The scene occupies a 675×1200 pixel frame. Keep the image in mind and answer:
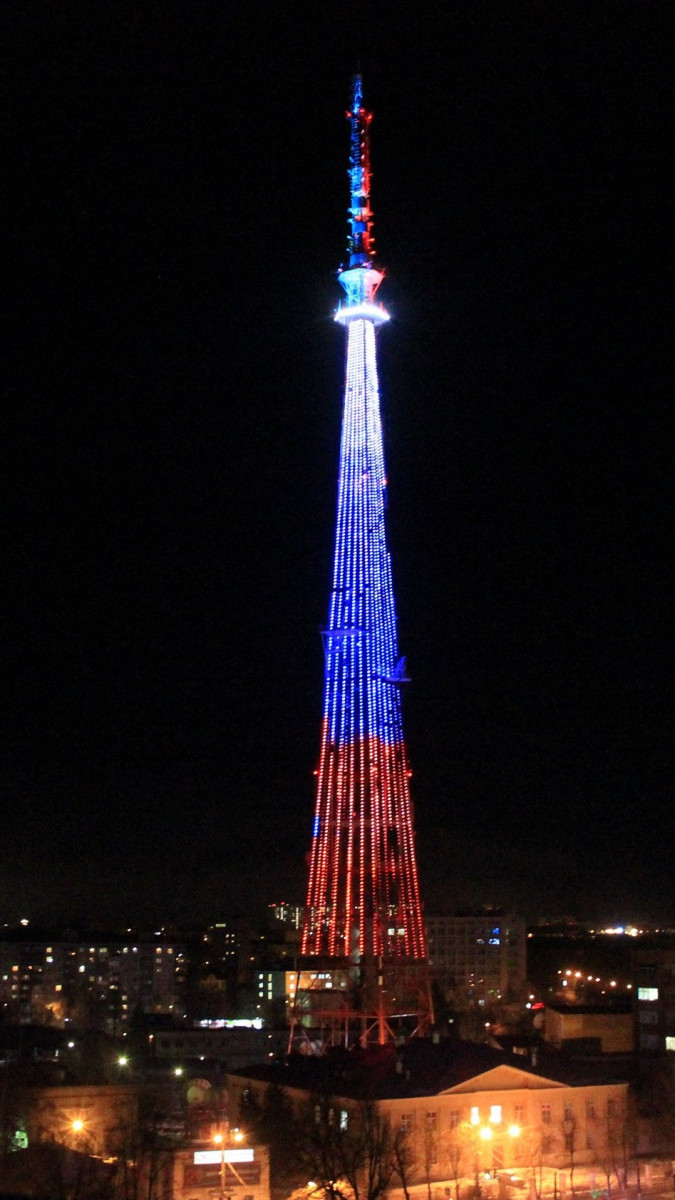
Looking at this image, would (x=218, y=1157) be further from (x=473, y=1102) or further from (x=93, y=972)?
(x=93, y=972)

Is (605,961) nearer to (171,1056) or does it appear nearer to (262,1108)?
(171,1056)

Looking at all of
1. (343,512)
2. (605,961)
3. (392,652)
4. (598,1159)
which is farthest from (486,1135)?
(605,961)

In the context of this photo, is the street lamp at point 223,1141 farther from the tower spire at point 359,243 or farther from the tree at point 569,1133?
the tower spire at point 359,243

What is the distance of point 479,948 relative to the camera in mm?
65812

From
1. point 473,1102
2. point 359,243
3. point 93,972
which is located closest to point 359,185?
point 359,243

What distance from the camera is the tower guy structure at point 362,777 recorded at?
1057 inches

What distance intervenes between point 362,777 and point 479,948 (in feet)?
134

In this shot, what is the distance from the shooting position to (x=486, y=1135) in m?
21.5

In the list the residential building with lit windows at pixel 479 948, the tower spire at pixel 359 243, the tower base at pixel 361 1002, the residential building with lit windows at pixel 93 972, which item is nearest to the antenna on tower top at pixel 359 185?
the tower spire at pixel 359 243

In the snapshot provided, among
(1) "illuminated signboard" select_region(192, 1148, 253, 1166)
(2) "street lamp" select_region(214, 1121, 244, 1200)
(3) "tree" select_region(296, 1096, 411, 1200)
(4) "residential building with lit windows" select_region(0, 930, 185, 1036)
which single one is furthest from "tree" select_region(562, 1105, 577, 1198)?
(4) "residential building with lit windows" select_region(0, 930, 185, 1036)

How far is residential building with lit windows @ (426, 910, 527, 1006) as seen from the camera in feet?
211

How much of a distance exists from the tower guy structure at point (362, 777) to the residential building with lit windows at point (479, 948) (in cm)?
3627

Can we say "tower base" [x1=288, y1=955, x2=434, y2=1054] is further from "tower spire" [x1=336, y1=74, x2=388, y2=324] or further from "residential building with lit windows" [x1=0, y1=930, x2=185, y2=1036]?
"residential building with lit windows" [x1=0, y1=930, x2=185, y2=1036]

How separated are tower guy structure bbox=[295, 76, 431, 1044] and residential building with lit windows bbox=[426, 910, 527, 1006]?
3627 centimetres
